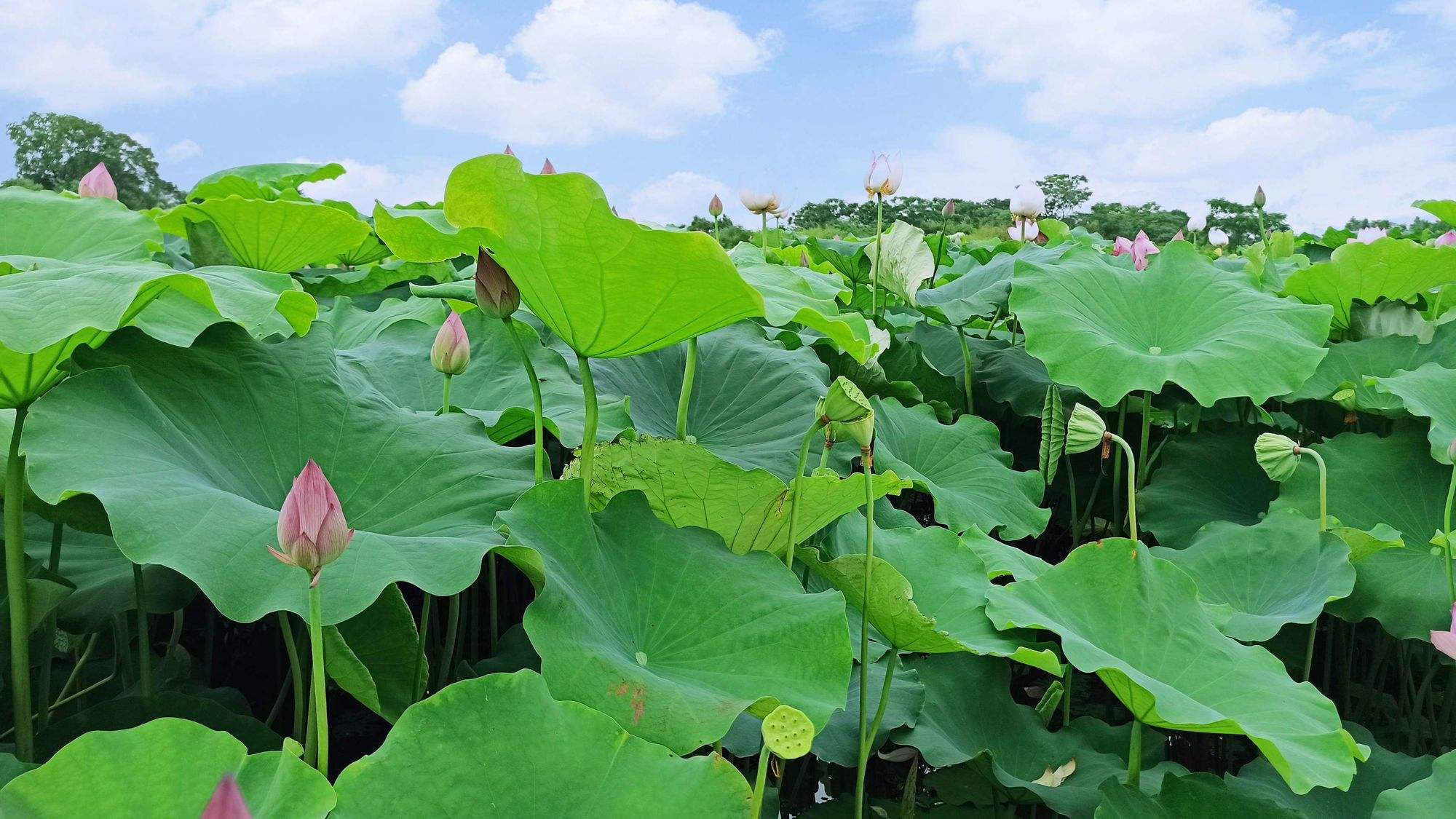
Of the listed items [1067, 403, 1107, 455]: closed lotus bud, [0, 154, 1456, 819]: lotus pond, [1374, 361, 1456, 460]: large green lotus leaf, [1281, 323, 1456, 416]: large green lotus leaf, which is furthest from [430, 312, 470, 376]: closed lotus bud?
[1281, 323, 1456, 416]: large green lotus leaf

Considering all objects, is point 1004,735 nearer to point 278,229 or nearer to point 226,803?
point 226,803

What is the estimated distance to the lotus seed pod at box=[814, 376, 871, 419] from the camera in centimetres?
104

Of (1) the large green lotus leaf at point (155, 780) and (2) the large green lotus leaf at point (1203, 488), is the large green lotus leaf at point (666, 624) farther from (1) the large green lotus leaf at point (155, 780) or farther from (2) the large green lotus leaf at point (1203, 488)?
(2) the large green lotus leaf at point (1203, 488)

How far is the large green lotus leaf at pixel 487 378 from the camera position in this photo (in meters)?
1.32

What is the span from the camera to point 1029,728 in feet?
4.54

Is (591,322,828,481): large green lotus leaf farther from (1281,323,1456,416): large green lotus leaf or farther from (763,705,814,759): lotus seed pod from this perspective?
(1281,323,1456,416): large green lotus leaf

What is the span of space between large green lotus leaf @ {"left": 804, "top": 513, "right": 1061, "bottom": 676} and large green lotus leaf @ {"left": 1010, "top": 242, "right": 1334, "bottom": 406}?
2.17 feet

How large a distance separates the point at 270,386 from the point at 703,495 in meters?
0.49

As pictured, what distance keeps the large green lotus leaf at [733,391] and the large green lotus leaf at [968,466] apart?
8.2 inches

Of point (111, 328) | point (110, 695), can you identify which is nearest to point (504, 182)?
point (111, 328)

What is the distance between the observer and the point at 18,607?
0.89 m

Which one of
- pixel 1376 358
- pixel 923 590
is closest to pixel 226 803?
pixel 923 590

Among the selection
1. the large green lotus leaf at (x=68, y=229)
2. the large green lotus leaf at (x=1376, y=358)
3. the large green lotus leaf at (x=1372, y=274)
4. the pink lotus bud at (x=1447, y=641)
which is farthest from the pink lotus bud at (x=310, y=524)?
the large green lotus leaf at (x=1372, y=274)

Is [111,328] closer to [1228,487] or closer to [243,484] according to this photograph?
[243,484]
